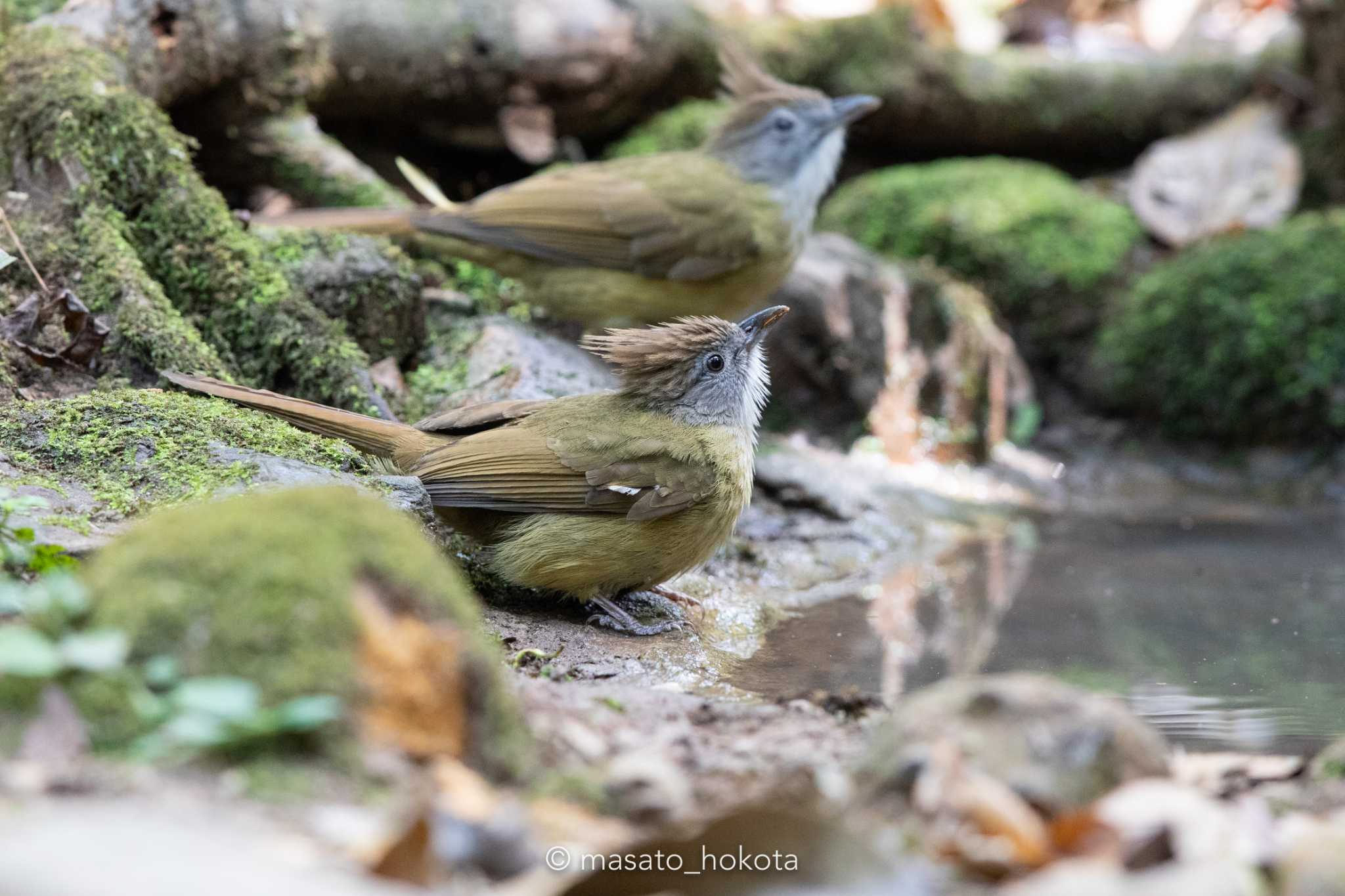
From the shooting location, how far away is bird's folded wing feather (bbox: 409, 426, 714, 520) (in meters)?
4.38

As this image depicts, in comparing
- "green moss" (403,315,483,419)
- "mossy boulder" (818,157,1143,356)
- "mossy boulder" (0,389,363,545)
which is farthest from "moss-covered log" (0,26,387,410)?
"mossy boulder" (818,157,1143,356)

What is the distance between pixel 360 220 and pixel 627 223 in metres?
1.29

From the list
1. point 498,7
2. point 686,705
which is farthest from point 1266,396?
point 686,705

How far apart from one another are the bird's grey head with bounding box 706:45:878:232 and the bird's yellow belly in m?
2.80

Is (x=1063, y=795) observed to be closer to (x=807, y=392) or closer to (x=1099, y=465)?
(x=807, y=392)

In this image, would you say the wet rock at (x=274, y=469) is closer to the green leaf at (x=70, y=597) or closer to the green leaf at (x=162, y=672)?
the green leaf at (x=70, y=597)

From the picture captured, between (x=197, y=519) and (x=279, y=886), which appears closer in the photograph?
(x=279, y=886)

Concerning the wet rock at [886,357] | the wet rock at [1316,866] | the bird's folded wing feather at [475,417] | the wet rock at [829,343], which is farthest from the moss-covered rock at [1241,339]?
the wet rock at [1316,866]

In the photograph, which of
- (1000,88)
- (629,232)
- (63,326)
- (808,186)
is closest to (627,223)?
(629,232)

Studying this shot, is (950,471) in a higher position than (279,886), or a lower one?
lower

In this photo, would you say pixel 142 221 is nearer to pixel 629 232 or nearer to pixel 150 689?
pixel 629 232

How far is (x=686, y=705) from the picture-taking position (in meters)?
3.20

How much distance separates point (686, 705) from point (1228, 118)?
9.43 m

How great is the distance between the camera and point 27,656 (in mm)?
2111
